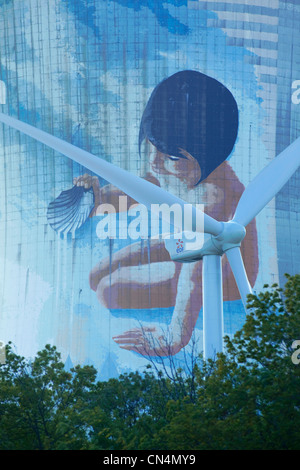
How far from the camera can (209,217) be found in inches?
1156

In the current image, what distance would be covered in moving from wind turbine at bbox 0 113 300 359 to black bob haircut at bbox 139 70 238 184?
12.9m

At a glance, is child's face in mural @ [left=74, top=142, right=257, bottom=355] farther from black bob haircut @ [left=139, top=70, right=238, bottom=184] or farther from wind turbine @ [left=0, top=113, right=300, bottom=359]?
wind turbine @ [left=0, top=113, right=300, bottom=359]

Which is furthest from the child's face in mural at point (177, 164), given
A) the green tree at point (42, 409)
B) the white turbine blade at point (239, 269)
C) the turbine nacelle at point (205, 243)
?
the green tree at point (42, 409)

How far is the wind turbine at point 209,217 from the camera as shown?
2898 cm

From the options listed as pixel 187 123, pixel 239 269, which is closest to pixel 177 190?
pixel 187 123

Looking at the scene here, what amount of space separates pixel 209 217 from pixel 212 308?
8.61ft

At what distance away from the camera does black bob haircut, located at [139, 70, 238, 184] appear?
44.3 metres

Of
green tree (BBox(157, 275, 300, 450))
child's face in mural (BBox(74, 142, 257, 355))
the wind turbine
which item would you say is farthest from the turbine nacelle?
child's face in mural (BBox(74, 142, 257, 355))

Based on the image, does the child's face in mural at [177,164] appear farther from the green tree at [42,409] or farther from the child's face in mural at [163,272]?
the green tree at [42,409]

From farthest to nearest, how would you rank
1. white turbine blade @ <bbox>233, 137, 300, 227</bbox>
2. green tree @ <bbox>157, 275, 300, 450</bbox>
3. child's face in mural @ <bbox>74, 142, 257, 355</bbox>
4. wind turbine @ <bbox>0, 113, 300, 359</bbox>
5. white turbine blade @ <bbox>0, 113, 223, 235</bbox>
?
child's face in mural @ <bbox>74, 142, 257, 355</bbox> < white turbine blade @ <bbox>233, 137, 300, 227</bbox> < wind turbine @ <bbox>0, 113, 300, 359</bbox> < white turbine blade @ <bbox>0, 113, 223, 235</bbox> < green tree @ <bbox>157, 275, 300, 450</bbox>

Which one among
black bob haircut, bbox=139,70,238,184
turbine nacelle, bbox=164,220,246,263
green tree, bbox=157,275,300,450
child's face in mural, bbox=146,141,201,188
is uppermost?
black bob haircut, bbox=139,70,238,184

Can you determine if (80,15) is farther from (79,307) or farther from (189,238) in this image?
(189,238)

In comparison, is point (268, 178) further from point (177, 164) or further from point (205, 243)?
point (177, 164)
